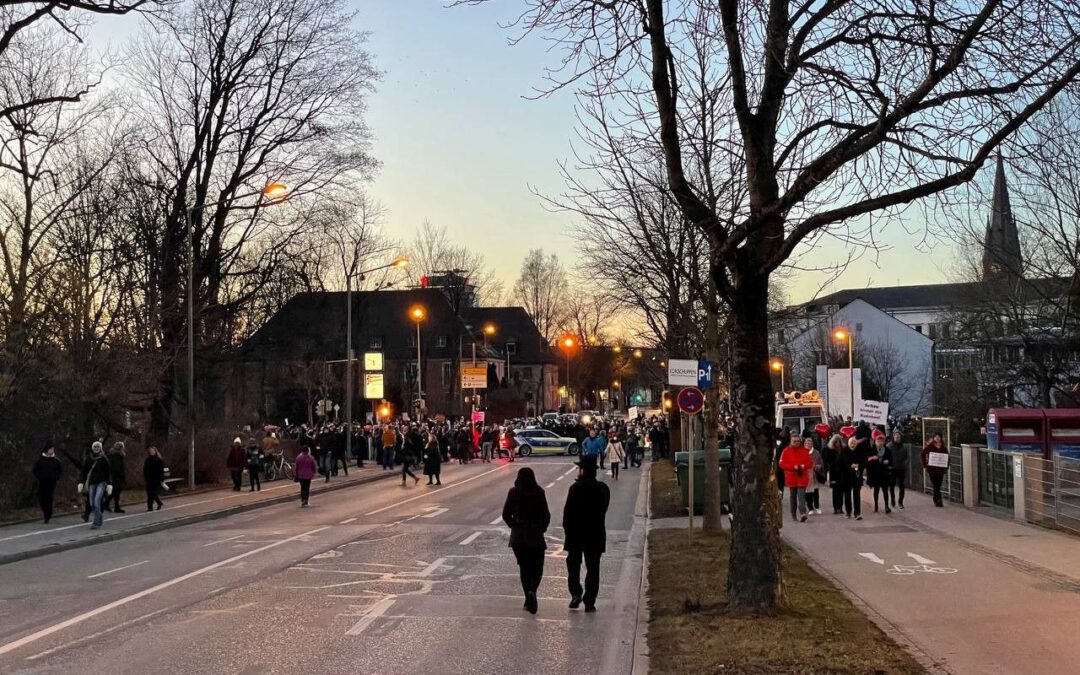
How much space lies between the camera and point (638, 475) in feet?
136

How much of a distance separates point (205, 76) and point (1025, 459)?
29984 mm

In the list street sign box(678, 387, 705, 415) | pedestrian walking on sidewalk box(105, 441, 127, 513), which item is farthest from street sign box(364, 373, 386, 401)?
street sign box(678, 387, 705, 415)

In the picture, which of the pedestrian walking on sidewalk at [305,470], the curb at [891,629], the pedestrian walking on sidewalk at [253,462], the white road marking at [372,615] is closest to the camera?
the curb at [891,629]

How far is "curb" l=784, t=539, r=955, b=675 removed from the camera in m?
8.12

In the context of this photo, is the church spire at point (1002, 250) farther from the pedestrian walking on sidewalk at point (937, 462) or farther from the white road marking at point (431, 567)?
the white road marking at point (431, 567)

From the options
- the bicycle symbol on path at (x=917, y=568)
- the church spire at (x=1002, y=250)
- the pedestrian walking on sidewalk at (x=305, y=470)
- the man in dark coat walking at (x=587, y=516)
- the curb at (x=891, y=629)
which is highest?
the church spire at (x=1002, y=250)

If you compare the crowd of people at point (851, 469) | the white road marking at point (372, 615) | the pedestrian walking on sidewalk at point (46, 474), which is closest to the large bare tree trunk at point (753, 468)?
the white road marking at point (372, 615)

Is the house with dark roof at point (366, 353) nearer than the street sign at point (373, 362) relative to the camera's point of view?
No

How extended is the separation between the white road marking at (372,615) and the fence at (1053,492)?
11432 mm

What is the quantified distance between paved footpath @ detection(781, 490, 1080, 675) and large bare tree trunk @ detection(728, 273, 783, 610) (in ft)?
4.01

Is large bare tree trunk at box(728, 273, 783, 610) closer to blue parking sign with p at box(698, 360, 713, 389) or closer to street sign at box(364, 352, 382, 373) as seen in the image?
blue parking sign with p at box(698, 360, 713, 389)

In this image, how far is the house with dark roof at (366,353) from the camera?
60875 mm

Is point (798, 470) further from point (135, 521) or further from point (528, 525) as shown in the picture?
point (135, 521)

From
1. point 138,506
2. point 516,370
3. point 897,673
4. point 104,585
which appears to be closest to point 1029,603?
point 897,673
